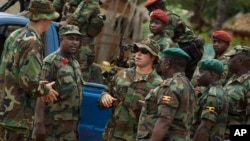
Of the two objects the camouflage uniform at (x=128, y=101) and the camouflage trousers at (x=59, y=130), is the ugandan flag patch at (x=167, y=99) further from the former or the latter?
the camouflage trousers at (x=59, y=130)

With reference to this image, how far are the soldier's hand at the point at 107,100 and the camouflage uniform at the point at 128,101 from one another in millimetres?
68

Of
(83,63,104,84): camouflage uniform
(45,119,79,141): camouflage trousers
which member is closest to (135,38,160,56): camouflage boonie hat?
(45,119,79,141): camouflage trousers

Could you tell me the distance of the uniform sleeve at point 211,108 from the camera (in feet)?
26.9

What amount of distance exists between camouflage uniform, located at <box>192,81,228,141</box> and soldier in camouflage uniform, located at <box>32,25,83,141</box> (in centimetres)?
127

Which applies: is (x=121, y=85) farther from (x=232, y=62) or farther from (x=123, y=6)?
(x=123, y=6)

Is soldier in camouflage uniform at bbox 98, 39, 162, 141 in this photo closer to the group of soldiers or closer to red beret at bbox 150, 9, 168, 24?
the group of soldiers

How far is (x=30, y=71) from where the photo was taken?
7582 mm

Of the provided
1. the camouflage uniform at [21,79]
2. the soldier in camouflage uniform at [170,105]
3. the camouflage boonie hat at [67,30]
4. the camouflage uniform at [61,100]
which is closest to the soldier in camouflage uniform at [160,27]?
the camouflage boonie hat at [67,30]

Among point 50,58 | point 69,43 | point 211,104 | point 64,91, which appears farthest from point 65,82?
point 211,104

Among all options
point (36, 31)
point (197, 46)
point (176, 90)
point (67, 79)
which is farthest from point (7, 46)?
point (197, 46)

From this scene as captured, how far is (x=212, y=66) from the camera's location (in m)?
8.32

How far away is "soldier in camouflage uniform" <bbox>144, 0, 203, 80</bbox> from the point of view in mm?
10188

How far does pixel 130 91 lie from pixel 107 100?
0.82ft

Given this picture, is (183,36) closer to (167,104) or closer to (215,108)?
(215,108)
